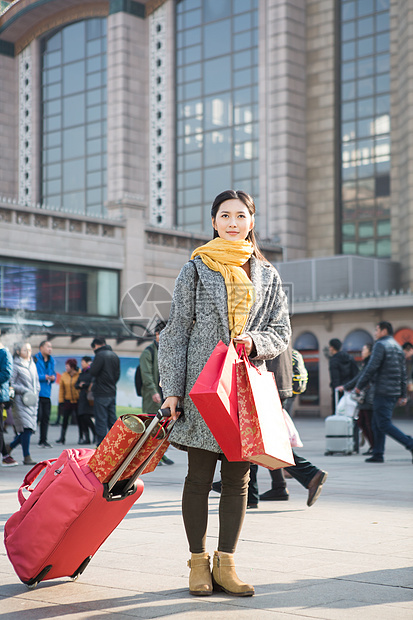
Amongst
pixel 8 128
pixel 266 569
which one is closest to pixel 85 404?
pixel 266 569

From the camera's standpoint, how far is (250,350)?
156 inches

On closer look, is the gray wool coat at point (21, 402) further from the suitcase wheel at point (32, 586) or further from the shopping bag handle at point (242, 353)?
the shopping bag handle at point (242, 353)

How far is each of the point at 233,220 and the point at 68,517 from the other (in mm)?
1606

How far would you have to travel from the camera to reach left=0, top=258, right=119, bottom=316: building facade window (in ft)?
100

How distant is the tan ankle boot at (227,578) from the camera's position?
153 inches

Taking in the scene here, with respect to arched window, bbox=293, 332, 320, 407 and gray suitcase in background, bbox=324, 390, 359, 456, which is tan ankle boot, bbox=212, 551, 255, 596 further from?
arched window, bbox=293, 332, 320, 407

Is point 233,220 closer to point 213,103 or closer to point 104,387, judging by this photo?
point 104,387

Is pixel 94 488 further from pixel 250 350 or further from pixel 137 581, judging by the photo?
pixel 250 350

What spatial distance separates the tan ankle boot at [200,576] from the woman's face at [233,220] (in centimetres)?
152

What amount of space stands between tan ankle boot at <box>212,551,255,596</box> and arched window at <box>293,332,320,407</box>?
25.5 m

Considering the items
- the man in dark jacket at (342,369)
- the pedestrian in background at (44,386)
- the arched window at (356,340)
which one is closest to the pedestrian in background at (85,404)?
the pedestrian in background at (44,386)

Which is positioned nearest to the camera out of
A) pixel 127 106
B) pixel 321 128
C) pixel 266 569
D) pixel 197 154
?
pixel 266 569

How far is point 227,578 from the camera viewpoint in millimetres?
3938

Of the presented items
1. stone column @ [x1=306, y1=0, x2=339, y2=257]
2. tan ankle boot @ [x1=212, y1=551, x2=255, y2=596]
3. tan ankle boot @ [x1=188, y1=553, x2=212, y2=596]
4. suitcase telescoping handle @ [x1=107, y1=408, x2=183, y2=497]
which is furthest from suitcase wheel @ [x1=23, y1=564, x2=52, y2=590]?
stone column @ [x1=306, y1=0, x2=339, y2=257]
